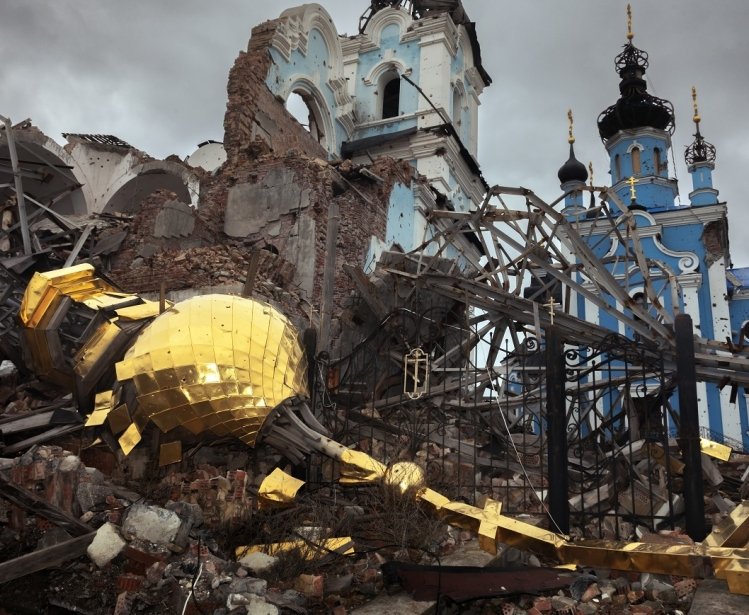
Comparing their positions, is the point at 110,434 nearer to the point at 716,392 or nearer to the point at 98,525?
the point at 98,525

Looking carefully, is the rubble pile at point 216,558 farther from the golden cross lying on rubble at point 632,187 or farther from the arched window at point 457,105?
the arched window at point 457,105

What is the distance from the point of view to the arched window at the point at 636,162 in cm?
2850

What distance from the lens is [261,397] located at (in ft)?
19.1

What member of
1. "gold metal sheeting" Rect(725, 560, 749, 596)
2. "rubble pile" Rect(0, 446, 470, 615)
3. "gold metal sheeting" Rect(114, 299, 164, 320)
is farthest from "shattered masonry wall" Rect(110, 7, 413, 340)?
"gold metal sheeting" Rect(725, 560, 749, 596)

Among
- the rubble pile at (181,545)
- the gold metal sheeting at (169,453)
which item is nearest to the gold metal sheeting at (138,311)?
the gold metal sheeting at (169,453)

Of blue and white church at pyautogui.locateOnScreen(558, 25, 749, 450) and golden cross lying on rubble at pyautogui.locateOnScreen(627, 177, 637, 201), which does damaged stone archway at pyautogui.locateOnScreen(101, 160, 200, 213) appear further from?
golden cross lying on rubble at pyautogui.locateOnScreen(627, 177, 637, 201)

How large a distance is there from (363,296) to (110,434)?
21.5 feet

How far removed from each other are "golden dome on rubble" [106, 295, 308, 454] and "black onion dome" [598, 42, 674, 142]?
27194 mm

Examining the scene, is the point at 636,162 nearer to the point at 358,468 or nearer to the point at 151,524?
the point at 358,468

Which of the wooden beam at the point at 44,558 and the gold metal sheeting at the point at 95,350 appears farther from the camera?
the gold metal sheeting at the point at 95,350

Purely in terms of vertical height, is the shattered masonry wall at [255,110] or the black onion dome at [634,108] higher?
the black onion dome at [634,108]

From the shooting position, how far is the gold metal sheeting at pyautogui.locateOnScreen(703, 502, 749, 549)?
4.78 m

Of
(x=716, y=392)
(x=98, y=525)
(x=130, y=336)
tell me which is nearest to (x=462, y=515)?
(x=98, y=525)

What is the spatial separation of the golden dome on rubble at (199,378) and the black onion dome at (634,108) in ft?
89.2
